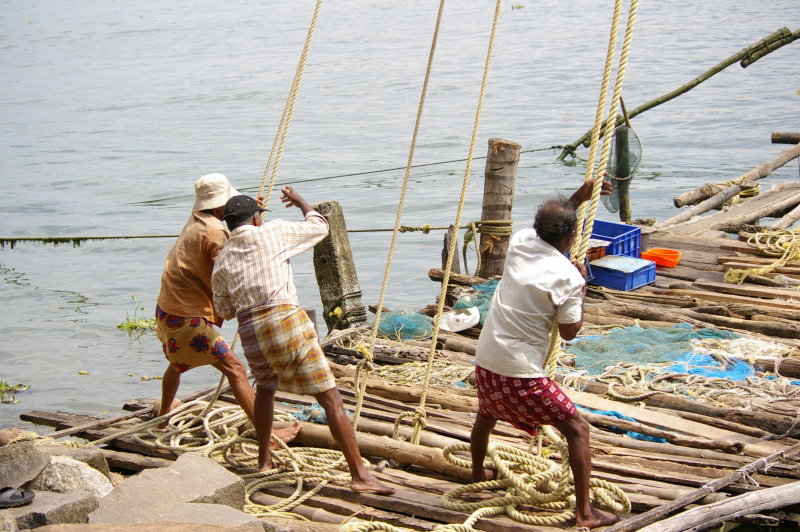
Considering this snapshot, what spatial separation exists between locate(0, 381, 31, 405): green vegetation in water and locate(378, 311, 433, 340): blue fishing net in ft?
15.4

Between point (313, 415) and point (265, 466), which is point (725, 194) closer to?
point (313, 415)

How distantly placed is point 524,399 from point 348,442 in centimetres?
101

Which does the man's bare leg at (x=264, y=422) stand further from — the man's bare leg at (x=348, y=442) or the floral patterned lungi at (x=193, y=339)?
the floral patterned lungi at (x=193, y=339)

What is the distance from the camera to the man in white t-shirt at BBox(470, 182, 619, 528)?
4.05 m

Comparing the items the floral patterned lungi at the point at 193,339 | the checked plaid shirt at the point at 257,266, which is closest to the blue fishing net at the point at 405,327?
the floral patterned lungi at the point at 193,339

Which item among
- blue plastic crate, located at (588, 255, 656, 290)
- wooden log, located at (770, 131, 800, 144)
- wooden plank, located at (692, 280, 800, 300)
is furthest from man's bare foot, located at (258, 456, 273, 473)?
wooden log, located at (770, 131, 800, 144)

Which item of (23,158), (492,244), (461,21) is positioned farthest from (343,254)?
(461,21)

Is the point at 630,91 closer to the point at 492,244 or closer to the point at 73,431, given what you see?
the point at 492,244

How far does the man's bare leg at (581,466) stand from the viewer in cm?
405

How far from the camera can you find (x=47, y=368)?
36.2 feet

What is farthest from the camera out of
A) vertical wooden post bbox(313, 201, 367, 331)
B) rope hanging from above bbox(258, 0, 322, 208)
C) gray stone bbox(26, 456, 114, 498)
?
vertical wooden post bbox(313, 201, 367, 331)

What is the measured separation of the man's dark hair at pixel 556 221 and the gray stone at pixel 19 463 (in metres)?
2.57

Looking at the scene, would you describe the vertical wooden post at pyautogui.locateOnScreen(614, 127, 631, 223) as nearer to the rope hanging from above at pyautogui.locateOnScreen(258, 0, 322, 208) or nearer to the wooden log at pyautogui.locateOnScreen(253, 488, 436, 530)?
the rope hanging from above at pyautogui.locateOnScreen(258, 0, 322, 208)

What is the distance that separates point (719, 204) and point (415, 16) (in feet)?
109
